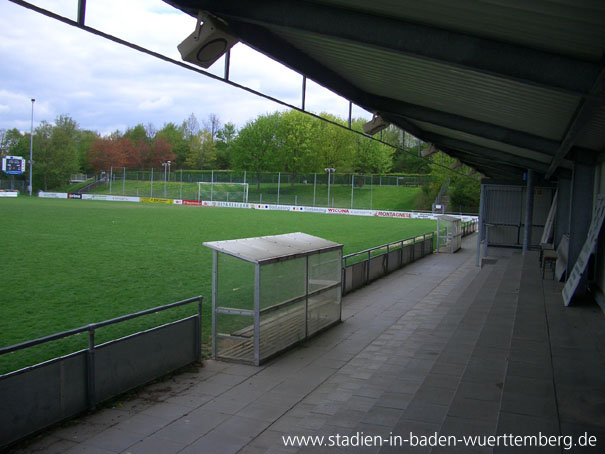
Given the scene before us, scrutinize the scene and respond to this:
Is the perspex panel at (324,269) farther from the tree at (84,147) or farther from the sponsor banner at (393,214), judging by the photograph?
the tree at (84,147)

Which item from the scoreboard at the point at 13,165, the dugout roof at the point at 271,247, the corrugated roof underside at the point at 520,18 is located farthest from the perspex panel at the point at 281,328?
the scoreboard at the point at 13,165

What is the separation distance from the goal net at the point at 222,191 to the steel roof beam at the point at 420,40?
63.0 metres

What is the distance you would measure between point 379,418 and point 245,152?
74408 mm

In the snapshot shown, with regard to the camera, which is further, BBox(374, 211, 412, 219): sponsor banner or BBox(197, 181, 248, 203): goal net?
BBox(197, 181, 248, 203): goal net

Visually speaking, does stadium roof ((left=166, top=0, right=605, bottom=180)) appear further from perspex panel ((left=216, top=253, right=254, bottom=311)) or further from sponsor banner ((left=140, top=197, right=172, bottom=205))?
sponsor banner ((left=140, top=197, right=172, bottom=205))

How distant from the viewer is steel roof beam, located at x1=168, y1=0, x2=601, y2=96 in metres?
4.71

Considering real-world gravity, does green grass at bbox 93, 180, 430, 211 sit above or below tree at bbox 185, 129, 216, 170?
below

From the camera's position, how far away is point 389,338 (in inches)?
386

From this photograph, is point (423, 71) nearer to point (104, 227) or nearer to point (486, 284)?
point (486, 284)

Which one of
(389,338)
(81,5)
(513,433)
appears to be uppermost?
(81,5)

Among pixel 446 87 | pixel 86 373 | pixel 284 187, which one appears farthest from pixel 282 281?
pixel 284 187

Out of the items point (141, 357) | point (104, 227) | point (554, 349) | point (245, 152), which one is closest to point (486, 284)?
point (554, 349)

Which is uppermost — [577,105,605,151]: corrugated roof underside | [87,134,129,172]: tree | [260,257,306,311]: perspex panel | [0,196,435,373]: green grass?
[87,134,129,172]: tree

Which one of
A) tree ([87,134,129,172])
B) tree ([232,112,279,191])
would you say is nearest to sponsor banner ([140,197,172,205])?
tree ([232,112,279,191])
